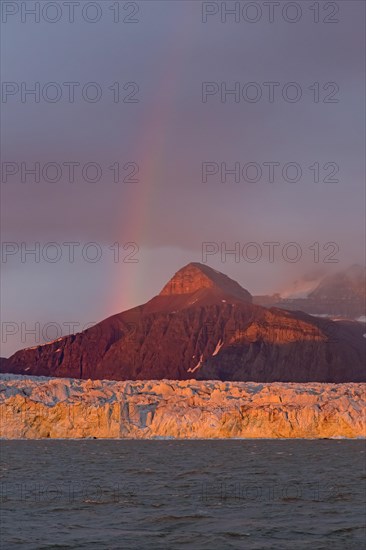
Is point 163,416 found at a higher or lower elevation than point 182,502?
lower

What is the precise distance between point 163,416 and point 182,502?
60.6 meters

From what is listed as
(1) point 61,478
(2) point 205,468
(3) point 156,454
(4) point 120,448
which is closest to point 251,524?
(1) point 61,478

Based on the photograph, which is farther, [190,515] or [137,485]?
[137,485]

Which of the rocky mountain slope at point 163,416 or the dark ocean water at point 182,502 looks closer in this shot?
the dark ocean water at point 182,502

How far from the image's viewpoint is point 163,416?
370ft

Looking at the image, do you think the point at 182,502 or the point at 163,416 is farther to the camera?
the point at 163,416

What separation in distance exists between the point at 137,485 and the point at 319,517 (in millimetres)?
20671

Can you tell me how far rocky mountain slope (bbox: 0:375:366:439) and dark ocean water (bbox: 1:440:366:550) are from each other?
1699 centimetres

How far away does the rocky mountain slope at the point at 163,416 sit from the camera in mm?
110812

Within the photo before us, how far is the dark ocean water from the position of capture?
38562 millimetres

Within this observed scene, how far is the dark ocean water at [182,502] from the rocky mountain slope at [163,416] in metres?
17.0

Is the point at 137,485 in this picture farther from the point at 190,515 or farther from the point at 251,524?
the point at 251,524

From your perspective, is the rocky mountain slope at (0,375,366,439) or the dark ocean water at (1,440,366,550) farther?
the rocky mountain slope at (0,375,366,439)

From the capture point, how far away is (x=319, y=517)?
4556 centimetres
